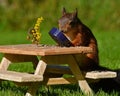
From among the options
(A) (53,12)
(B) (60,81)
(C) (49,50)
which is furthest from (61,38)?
(A) (53,12)

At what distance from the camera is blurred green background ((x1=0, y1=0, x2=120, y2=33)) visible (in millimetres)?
18703

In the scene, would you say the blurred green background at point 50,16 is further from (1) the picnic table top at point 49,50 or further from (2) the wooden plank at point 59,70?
(1) the picnic table top at point 49,50

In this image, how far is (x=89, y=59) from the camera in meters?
6.61

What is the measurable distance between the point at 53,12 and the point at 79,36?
13.4 metres

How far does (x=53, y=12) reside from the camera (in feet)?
65.0

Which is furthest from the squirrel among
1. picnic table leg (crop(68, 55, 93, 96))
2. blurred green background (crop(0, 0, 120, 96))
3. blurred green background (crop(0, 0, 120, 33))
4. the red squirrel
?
blurred green background (crop(0, 0, 120, 33))

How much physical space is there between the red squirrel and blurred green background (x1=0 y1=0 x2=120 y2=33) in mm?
11659

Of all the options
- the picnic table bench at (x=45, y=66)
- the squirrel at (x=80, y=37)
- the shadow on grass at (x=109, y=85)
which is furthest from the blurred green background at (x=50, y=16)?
the picnic table bench at (x=45, y=66)

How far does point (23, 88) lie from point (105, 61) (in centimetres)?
286

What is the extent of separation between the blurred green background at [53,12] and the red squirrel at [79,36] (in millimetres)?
11659

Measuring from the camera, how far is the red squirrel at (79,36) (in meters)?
6.50

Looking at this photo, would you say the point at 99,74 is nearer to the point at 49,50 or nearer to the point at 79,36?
the point at 79,36

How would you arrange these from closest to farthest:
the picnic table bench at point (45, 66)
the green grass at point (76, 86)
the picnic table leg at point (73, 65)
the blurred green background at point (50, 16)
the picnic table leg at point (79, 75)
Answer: the picnic table bench at point (45, 66) → the picnic table leg at point (73, 65) → the picnic table leg at point (79, 75) → the green grass at point (76, 86) → the blurred green background at point (50, 16)

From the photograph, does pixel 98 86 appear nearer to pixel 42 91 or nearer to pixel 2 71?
pixel 42 91
